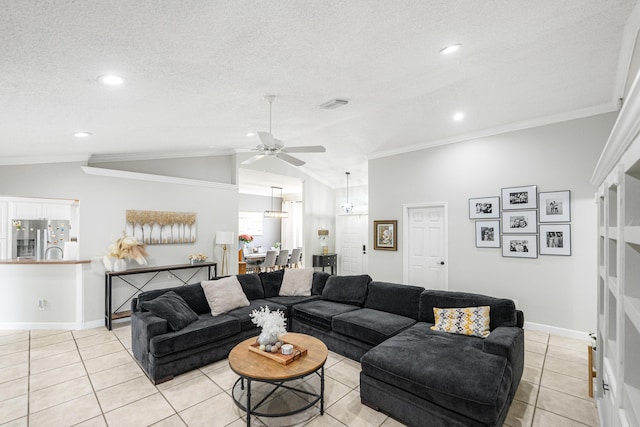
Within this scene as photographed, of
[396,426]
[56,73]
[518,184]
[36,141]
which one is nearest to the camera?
[56,73]

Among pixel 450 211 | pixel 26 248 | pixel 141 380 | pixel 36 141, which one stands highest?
pixel 36 141

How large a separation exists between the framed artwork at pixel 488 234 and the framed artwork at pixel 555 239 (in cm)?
57

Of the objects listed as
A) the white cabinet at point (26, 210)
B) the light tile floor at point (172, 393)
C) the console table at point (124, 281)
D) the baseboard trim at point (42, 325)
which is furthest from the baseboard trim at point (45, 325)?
the white cabinet at point (26, 210)

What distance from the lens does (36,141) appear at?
3.72m

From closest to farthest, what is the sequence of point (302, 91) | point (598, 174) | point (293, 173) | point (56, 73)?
point (598, 174) → point (56, 73) → point (302, 91) → point (293, 173)

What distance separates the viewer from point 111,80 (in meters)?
2.38

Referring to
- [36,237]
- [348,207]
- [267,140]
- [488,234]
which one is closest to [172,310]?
[267,140]

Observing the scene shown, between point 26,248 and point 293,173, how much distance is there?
229 inches

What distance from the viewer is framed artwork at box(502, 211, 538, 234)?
174 inches

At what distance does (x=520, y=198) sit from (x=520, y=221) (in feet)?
1.11

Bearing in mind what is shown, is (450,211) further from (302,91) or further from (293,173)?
(293,173)

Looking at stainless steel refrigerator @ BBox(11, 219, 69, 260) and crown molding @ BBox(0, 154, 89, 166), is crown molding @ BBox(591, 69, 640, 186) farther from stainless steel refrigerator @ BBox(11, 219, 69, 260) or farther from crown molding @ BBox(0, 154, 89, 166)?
stainless steel refrigerator @ BBox(11, 219, 69, 260)

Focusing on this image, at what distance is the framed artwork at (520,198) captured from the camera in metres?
4.43

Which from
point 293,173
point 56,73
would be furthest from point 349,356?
point 293,173
